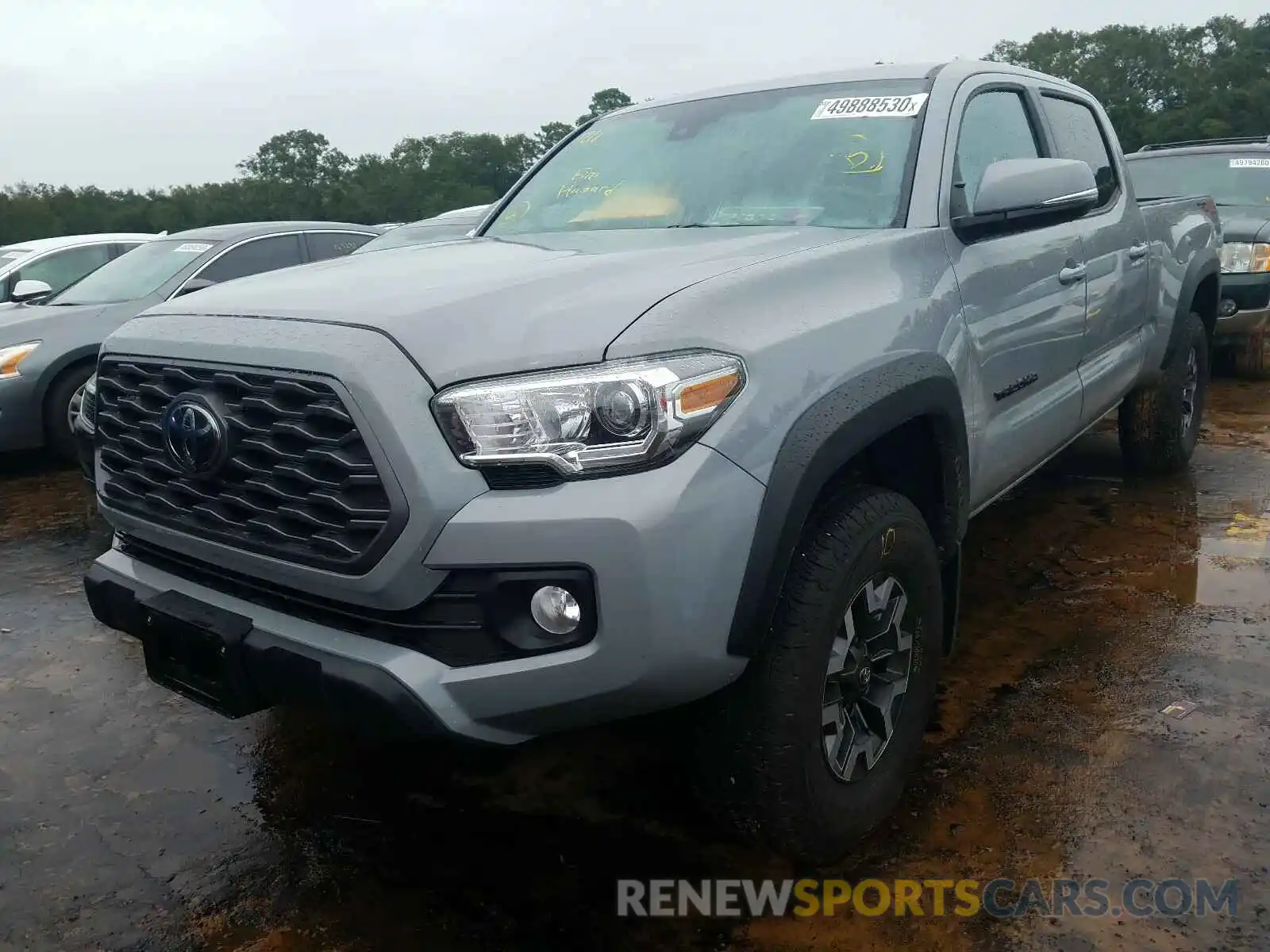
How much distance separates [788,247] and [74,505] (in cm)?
460

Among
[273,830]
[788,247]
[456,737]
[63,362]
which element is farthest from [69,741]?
[63,362]

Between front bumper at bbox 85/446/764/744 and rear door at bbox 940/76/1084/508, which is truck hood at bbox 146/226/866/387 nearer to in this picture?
front bumper at bbox 85/446/764/744

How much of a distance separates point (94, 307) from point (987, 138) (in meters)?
5.40

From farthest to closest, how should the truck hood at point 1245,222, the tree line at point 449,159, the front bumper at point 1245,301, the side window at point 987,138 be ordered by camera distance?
the tree line at point 449,159 < the truck hood at point 1245,222 < the front bumper at point 1245,301 < the side window at point 987,138

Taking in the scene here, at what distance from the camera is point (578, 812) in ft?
8.39

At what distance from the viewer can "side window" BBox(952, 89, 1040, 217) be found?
2924 millimetres

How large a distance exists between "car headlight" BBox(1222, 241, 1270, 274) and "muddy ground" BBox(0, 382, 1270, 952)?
174 inches

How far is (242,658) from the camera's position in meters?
2.02

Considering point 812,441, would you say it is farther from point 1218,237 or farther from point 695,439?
point 1218,237

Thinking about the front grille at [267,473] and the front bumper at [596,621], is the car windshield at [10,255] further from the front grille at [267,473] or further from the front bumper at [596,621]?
the front bumper at [596,621]

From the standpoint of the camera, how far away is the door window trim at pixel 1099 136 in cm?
374

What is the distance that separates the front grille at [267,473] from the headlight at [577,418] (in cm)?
19

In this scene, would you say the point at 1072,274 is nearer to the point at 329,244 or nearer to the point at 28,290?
the point at 329,244

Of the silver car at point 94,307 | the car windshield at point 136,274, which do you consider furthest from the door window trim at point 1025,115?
the car windshield at point 136,274
